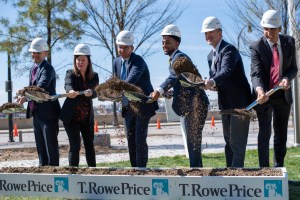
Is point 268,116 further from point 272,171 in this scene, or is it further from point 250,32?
point 250,32

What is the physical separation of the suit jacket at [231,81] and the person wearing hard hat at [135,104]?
3.10 ft

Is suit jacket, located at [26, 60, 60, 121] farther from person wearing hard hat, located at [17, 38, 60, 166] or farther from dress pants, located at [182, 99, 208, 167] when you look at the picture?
dress pants, located at [182, 99, 208, 167]

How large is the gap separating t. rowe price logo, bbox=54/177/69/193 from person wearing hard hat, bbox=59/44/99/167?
52.4 inches

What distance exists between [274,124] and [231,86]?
31.4 inches

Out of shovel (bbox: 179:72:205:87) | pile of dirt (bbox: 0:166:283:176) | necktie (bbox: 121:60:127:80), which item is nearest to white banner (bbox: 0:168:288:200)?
pile of dirt (bbox: 0:166:283:176)

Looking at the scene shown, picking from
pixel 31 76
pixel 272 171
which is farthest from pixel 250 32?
pixel 272 171

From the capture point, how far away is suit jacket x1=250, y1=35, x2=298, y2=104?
234 inches

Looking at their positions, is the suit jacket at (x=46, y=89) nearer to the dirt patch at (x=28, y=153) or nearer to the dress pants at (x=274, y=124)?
the dress pants at (x=274, y=124)

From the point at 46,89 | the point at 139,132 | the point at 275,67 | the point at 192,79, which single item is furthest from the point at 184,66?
the point at 46,89

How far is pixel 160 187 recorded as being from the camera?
5.15 meters

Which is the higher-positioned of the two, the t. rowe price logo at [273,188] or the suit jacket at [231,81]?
the suit jacket at [231,81]

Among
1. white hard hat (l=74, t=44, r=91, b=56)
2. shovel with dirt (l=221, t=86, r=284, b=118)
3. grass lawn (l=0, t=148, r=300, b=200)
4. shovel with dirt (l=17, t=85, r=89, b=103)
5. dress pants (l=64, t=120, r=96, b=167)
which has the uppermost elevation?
white hard hat (l=74, t=44, r=91, b=56)

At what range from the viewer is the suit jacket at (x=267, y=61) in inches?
234

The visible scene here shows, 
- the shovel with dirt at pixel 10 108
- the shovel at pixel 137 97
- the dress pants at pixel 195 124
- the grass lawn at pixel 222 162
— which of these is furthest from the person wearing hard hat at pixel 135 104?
the grass lawn at pixel 222 162
